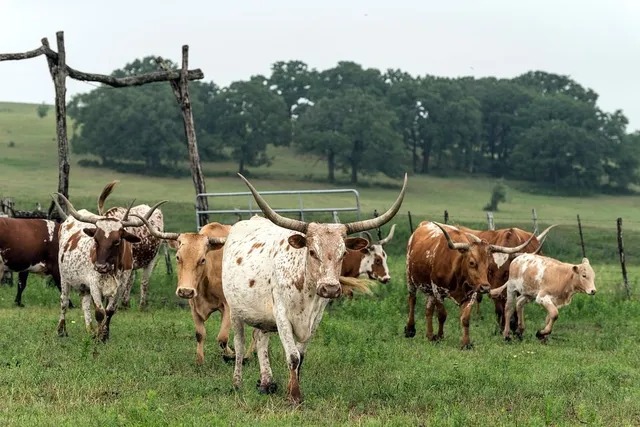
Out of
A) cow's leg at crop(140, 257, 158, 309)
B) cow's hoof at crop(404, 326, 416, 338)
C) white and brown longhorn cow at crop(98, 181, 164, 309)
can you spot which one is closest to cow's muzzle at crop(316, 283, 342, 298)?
cow's hoof at crop(404, 326, 416, 338)

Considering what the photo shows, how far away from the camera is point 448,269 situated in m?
13.3

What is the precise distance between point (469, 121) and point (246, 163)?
931 inches

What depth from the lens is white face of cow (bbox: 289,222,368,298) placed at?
8.06m

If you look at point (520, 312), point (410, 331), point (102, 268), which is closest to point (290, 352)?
point (102, 268)

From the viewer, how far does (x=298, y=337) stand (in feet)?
28.1

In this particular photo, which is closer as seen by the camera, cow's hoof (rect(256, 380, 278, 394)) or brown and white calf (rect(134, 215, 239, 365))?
cow's hoof (rect(256, 380, 278, 394))

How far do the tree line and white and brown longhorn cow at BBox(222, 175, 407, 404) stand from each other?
195 feet

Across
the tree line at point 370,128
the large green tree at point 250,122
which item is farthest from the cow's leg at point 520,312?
the large green tree at point 250,122

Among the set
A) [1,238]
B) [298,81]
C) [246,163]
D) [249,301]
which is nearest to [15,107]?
[298,81]

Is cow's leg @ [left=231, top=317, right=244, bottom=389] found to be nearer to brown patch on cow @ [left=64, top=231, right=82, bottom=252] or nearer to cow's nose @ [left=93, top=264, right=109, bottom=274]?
cow's nose @ [left=93, top=264, right=109, bottom=274]

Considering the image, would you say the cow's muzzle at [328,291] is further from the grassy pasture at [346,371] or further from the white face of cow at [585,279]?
the white face of cow at [585,279]

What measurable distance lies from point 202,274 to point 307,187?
54146 mm

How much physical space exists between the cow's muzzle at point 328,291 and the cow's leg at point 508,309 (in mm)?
6257

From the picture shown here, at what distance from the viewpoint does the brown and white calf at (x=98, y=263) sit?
11898 mm
